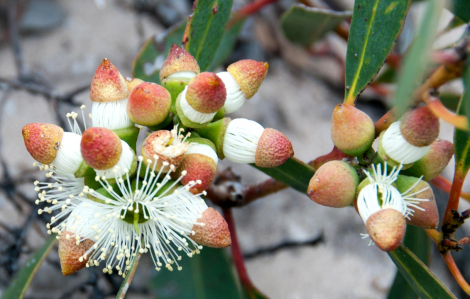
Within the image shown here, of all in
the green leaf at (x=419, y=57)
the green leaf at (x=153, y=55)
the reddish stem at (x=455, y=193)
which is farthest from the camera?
the green leaf at (x=153, y=55)

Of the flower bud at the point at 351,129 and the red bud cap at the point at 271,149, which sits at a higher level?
the flower bud at the point at 351,129

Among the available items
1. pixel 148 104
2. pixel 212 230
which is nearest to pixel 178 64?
pixel 148 104

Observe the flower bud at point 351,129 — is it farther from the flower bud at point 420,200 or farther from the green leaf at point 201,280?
the green leaf at point 201,280

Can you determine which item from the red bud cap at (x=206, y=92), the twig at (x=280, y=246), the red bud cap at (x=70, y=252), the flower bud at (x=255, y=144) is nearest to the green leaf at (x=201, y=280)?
the twig at (x=280, y=246)

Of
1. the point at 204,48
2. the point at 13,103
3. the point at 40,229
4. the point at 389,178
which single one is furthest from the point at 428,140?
the point at 13,103

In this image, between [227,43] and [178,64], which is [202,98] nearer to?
[178,64]

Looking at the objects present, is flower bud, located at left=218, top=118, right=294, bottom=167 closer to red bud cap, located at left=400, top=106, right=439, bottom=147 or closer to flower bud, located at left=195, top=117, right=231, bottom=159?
flower bud, located at left=195, top=117, right=231, bottom=159

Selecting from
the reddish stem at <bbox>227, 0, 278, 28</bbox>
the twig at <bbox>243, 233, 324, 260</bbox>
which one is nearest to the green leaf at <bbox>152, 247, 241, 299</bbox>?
the twig at <bbox>243, 233, 324, 260</bbox>

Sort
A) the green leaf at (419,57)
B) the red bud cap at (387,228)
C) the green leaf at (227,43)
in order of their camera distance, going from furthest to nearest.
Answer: the green leaf at (227,43)
the red bud cap at (387,228)
the green leaf at (419,57)
